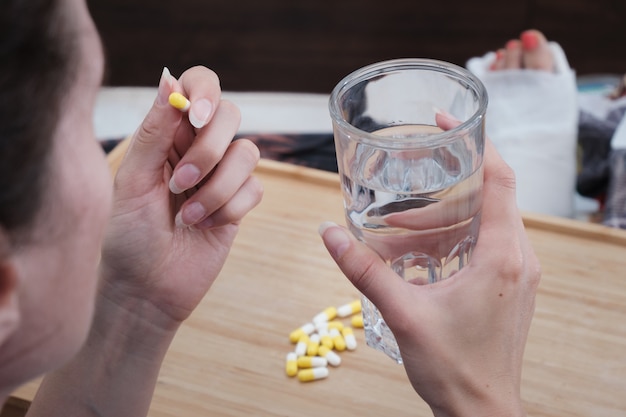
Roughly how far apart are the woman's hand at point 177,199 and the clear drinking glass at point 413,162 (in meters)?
0.13

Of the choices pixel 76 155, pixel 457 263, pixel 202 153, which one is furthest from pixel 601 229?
pixel 76 155

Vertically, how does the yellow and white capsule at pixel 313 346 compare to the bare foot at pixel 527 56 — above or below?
below

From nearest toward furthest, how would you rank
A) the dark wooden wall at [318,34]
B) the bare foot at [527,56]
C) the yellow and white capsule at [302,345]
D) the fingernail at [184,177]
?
the fingernail at [184,177] → the yellow and white capsule at [302,345] → the bare foot at [527,56] → the dark wooden wall at [318,34]

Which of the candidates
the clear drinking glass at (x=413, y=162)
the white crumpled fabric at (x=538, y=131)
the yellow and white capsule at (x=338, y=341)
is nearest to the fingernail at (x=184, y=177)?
the clear drinking glass at (x=413, y=162)

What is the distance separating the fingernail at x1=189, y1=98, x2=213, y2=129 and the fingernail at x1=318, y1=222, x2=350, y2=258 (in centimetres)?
17

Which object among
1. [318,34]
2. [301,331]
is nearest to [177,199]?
[301,331]

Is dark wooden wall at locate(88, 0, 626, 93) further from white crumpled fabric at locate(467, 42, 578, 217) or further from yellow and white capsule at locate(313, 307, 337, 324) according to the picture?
yellow and white capsule at locate(313, 307, 337, 324)

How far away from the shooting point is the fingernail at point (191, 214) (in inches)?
29.8

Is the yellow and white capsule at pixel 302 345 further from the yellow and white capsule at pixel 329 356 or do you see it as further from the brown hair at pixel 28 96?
the brown hair at pixel 28 96

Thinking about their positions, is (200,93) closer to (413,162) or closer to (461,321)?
(413,162)

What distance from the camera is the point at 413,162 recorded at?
666 millimetres

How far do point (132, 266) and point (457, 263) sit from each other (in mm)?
334

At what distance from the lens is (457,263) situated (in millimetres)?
741

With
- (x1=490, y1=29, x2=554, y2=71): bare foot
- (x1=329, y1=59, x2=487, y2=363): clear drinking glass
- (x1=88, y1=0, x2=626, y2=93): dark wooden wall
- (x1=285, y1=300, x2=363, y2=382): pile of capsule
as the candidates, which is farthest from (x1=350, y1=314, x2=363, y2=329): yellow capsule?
(x1=88, y1=0, x2=626, y2=93): dark wooden wall
